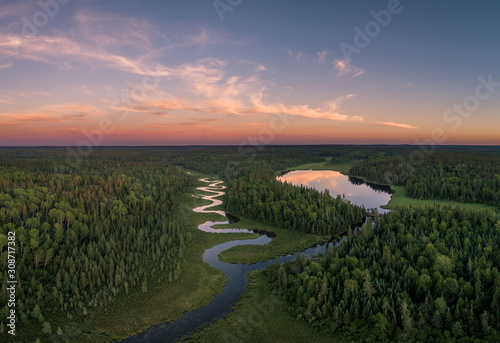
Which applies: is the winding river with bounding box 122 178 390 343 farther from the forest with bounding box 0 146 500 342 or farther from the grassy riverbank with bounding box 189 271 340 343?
the forest with bounding box 0 146 500 342

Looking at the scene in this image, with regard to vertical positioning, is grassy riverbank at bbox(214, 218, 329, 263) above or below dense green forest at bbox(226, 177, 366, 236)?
below

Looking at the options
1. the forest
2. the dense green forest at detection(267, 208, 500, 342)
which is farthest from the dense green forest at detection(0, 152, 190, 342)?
the dense green forest at detection(267, 208, 500, 342)

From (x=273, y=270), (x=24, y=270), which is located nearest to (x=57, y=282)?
(x=24, y=270)

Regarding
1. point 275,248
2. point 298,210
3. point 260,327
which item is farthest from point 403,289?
point 298,210

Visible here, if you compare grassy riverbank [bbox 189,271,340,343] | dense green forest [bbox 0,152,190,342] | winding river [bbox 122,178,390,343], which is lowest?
winding river [bbox 122,178,390,343]

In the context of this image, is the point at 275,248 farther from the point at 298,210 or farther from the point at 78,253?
the point at 78,253

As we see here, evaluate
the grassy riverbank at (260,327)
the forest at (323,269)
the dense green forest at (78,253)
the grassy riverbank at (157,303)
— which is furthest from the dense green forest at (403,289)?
the dense green forest at (78,253)

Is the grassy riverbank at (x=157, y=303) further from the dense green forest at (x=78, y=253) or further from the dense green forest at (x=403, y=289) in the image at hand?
the dense green forest at (x=403, y=289)

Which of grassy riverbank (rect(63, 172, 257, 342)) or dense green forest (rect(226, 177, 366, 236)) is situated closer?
grassy riverbank (rect(63, 172, 257, 342))
